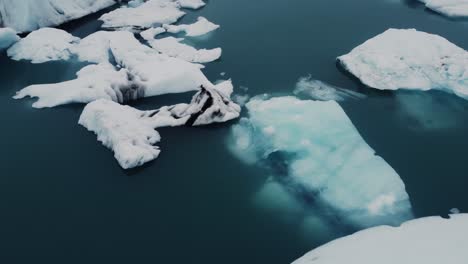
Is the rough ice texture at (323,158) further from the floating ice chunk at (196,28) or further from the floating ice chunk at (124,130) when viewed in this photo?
the floating ice chunk at (196,28)

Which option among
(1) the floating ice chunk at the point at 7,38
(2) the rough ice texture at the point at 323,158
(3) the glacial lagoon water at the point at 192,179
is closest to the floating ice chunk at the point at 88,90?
(3) the glacial lagoon water at the point at 192,179

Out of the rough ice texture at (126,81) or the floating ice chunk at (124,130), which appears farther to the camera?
the rough ice texture at (126,81)

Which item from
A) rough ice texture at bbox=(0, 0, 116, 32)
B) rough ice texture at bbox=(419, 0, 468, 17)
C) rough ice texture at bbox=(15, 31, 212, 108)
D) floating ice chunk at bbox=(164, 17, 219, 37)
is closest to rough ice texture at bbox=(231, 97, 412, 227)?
rough ice texture at bbox=(15, 31, 212, 108)

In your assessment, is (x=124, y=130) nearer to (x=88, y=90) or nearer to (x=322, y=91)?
(x=88, y=90)

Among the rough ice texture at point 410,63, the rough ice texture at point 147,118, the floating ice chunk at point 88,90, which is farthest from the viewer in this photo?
the rough ice texture at point 410,63

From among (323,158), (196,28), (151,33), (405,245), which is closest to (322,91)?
(323,158)

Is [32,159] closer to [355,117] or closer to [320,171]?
[320,171]

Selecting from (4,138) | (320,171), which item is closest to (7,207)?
(4,138)
